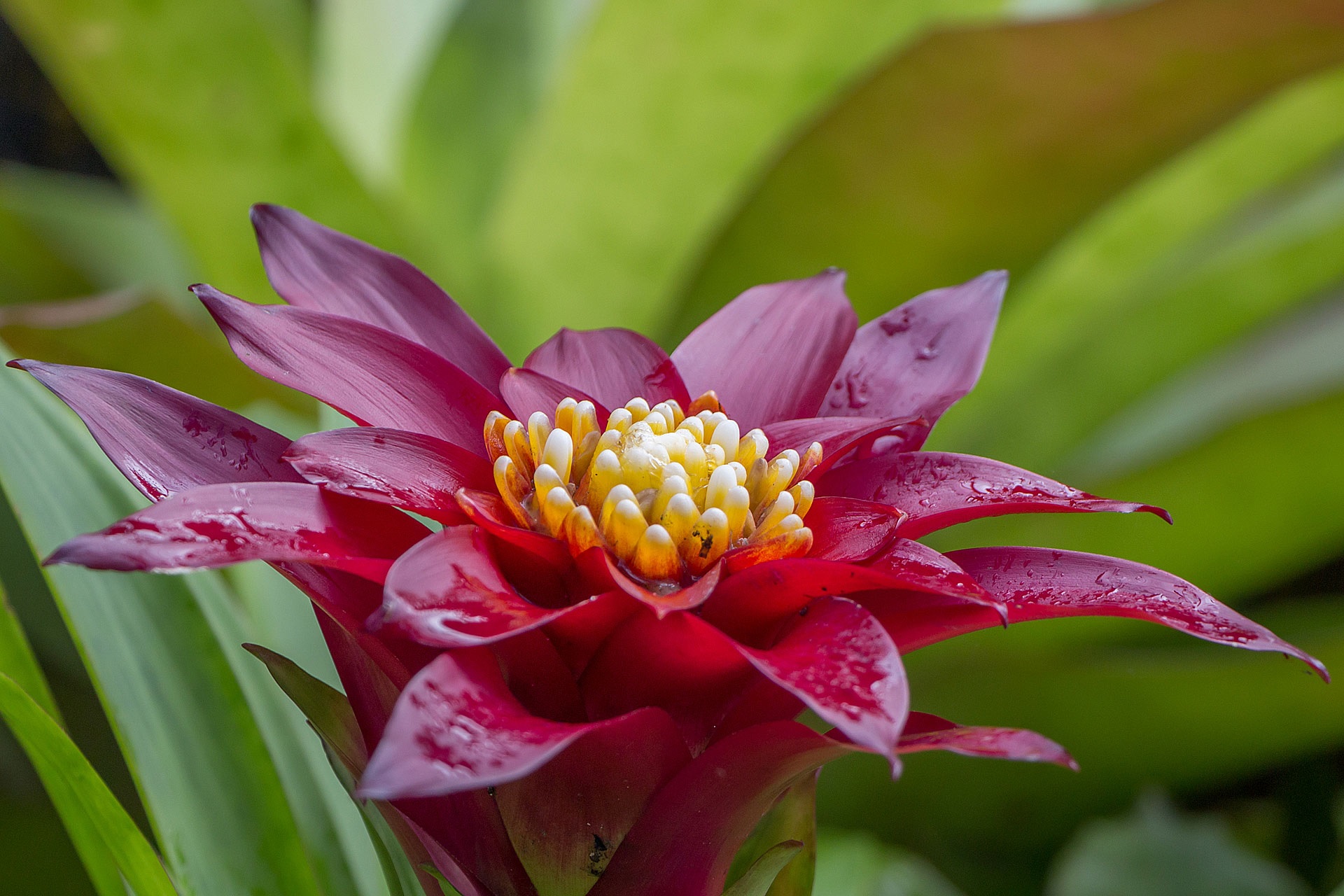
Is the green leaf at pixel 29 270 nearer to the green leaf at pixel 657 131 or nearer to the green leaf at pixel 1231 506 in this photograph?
the green leaf at pixel 657 131

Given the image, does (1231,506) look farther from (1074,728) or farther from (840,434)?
(840,434)

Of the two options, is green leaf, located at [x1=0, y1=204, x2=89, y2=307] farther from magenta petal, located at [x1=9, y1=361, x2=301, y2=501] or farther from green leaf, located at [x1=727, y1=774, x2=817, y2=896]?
green leaf, located at [x1=727, y1=774, x2=817, y2=896]

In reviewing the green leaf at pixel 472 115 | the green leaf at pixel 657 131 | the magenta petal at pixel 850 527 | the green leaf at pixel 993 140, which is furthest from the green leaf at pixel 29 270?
the magenta petal at pixel 850 527

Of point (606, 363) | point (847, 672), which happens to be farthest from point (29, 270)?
point (847, 672)

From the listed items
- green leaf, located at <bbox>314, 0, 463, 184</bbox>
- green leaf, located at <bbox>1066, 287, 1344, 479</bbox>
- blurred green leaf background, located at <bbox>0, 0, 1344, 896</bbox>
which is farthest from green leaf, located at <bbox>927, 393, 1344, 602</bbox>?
green leaf, located at <bbox>314, 0, 463, 184</bbox>

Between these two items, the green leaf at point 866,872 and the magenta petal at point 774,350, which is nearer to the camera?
the magenta petal at point 774,350
